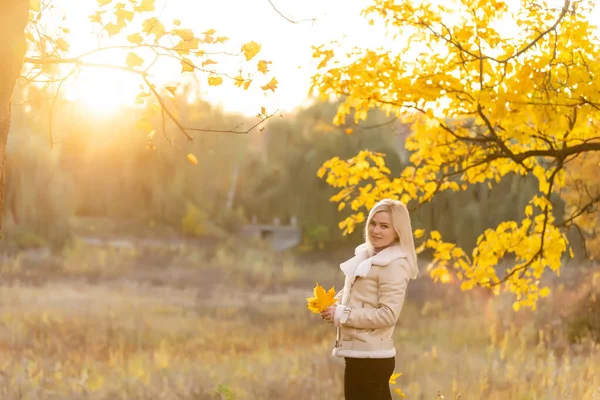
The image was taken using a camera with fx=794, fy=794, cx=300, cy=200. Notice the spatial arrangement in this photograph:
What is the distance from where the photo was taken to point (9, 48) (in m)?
3.39

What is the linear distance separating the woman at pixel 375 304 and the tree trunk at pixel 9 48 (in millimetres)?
1668

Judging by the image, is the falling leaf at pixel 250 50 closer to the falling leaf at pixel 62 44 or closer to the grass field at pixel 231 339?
the falling leaf at pixel 62 44

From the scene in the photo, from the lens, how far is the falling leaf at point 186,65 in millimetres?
3800

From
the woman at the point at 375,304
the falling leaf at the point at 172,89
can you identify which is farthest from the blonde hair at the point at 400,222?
the falling leaf at the point at 172,89

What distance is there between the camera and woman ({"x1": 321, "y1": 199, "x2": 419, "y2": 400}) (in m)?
3.69

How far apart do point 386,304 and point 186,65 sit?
149 cm

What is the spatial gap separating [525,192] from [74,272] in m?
12.5

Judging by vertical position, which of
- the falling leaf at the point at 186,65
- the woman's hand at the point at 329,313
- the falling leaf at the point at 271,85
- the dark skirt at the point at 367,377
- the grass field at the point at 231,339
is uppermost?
the falling leaf at the point at 186,65

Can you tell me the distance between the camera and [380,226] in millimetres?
3805

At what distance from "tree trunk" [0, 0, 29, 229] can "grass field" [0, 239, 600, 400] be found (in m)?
5.16

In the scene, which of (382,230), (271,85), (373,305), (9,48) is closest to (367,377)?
(373,305)

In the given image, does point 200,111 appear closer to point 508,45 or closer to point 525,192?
point 525,192

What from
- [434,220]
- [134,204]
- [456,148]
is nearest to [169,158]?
[134,204]

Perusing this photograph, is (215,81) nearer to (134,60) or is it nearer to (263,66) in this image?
(263,66)
